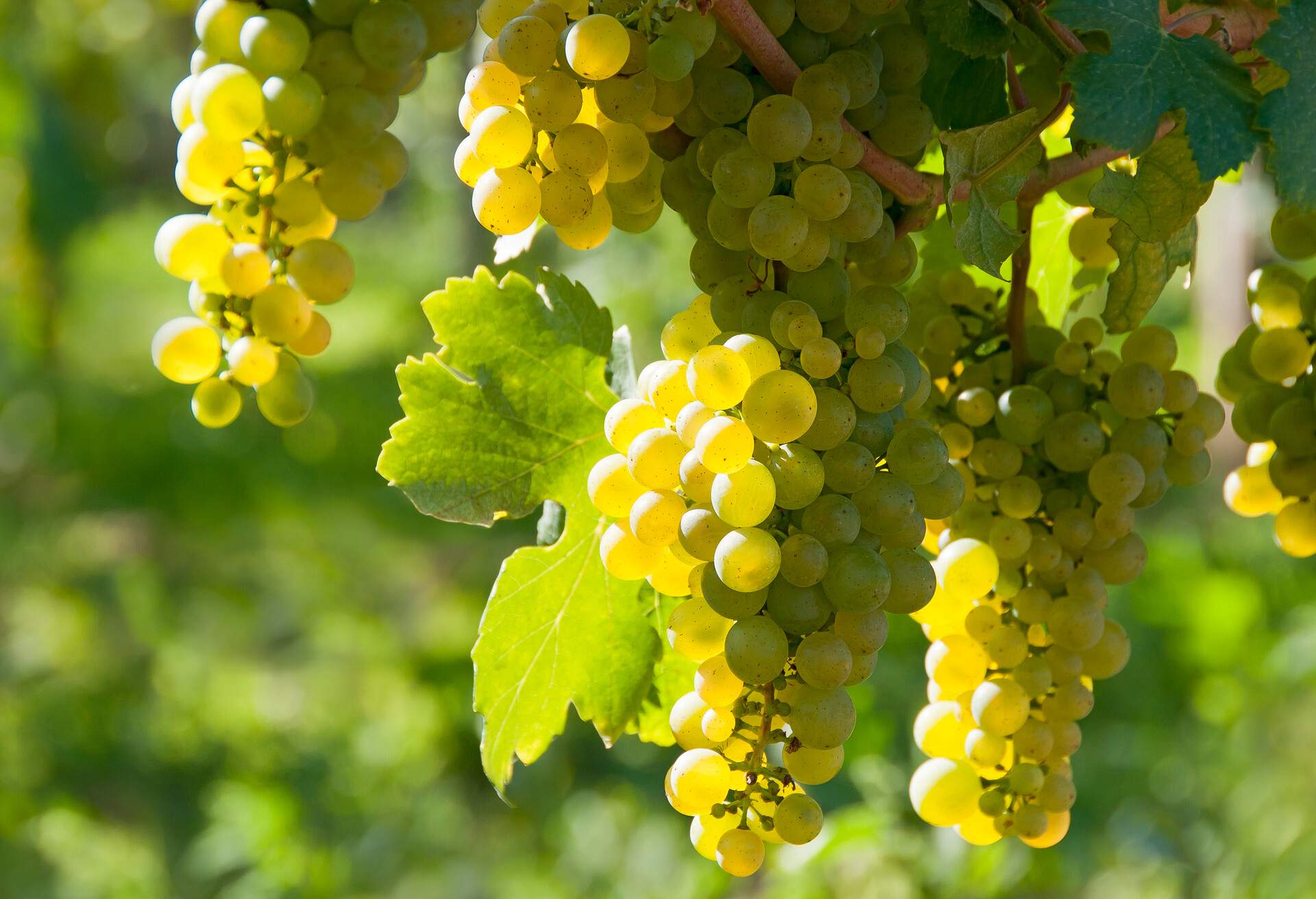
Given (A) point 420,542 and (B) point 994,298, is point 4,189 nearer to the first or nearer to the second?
(A) point 420,542

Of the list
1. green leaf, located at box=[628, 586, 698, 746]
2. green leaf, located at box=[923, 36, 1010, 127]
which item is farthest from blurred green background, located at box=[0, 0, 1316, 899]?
green leaf, located at box=[923, 36, 1010, 127]

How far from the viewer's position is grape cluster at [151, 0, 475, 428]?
30cm

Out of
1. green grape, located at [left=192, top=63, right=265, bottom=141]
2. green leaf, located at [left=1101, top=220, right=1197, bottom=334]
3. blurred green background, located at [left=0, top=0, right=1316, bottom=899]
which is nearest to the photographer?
green grape, located at [left=192, top=63, right=265, bottom=141]

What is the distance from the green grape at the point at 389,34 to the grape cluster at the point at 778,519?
0.38ft

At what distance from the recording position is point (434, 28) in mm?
326

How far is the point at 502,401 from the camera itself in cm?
46

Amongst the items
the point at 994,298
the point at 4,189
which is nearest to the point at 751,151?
the point at 994,298

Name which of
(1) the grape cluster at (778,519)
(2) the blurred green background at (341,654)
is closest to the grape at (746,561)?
(1) the grape cluster at (778,519)

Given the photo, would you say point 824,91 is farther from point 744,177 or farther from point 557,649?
point 557,649

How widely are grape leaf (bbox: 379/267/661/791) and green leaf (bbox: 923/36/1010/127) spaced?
0.15 metres

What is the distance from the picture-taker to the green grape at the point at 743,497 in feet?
1.04

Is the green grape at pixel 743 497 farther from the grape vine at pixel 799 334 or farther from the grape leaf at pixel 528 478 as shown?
the grape leaf at pixel 528 478

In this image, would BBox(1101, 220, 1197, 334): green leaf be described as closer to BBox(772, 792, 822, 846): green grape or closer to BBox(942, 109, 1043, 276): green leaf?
BBox(942, 109, 1043, 276): green leaf

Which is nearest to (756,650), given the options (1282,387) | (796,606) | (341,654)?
(796,606)
